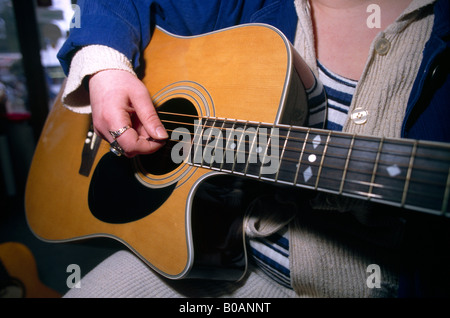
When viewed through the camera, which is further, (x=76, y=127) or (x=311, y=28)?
(x=76, y=127)

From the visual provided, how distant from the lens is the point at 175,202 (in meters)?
0.55

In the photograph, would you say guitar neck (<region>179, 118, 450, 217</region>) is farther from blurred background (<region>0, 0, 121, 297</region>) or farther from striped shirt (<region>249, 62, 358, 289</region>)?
blurred background (<region>0, 0, 121, 297</region>)

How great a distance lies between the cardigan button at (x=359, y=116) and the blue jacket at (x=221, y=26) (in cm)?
7

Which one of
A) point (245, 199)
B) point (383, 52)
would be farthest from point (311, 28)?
point (245, 199)

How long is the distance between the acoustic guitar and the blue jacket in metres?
0.09

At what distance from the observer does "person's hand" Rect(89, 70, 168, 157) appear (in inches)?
22.6

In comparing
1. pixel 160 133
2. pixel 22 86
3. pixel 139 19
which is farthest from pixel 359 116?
pixel 22 86

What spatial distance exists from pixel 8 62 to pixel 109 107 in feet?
7.51

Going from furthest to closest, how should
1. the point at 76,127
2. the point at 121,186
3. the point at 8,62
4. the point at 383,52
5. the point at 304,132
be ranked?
the point at 8,62
the point at 76,127
the point at 121,186
the point at 383,52
the point at 304,132

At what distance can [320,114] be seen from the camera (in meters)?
0.59

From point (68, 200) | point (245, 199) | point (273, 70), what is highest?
point (273, 70)

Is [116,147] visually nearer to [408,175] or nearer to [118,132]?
[118,132]

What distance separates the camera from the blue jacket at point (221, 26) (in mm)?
462

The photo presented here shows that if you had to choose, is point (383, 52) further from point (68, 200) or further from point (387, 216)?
point (68, 200)
